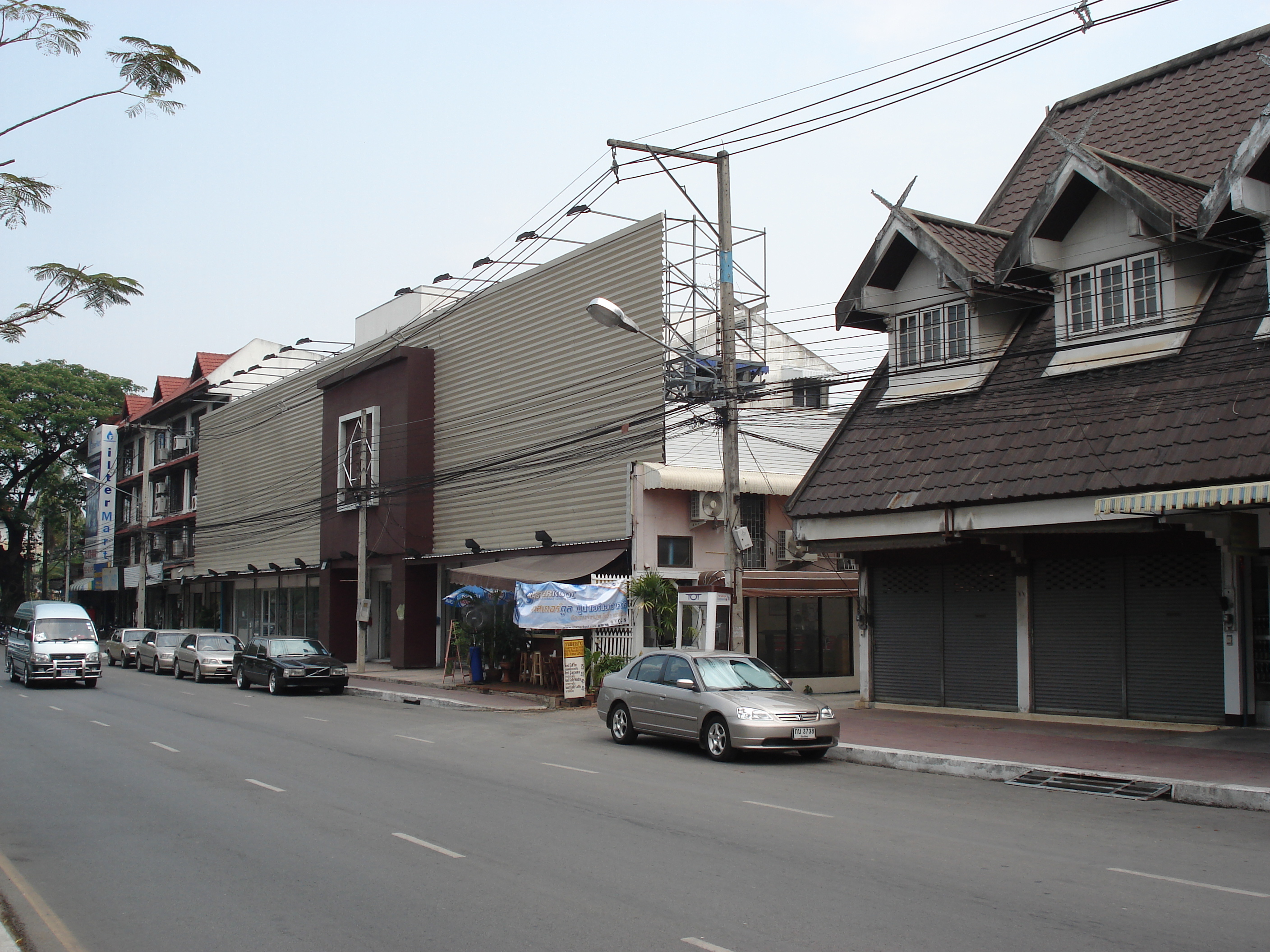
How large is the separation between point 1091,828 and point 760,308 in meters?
19.3

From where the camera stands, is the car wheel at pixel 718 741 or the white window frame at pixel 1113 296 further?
the white window frame at pixel 1113 296

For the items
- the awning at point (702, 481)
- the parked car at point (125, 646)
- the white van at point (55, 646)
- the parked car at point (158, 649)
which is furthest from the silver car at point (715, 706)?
the parked car at point (125, 646)

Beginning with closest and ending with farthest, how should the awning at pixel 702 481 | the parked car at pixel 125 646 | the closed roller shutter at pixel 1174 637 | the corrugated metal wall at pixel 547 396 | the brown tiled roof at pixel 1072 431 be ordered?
the brown tiled roof at pixel 1072 431
the closed roller shutter at pixel 1174 637
the awning at pixel 702 481
the corrugated metal wall at pixel 547 396
the parked car at pixel 125 646

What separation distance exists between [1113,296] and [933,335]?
130 inches

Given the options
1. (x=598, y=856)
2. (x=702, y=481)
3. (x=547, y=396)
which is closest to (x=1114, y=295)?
(x=702, y=481)

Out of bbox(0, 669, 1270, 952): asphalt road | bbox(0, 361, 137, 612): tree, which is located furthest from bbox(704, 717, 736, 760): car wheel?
bbox(0, 361, 137, 612): tree

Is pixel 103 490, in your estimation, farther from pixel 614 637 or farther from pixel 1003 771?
pixel 1003 771

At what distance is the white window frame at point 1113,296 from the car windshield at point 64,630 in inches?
990

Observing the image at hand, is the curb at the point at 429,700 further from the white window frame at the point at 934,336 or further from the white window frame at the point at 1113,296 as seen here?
the white window frame at the point at 1113,296

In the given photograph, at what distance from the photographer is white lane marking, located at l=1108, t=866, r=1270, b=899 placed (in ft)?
24.3

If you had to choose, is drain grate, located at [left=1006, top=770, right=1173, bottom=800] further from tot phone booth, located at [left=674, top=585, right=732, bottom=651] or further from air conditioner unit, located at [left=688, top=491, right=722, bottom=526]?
air conditioner unit, located at [left=688, top=491, right=722, bottom=526]

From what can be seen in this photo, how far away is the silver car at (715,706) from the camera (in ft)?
47.5

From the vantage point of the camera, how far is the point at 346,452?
38.4 m

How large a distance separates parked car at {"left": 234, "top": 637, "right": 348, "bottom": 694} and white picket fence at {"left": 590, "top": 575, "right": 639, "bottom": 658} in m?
7.75
